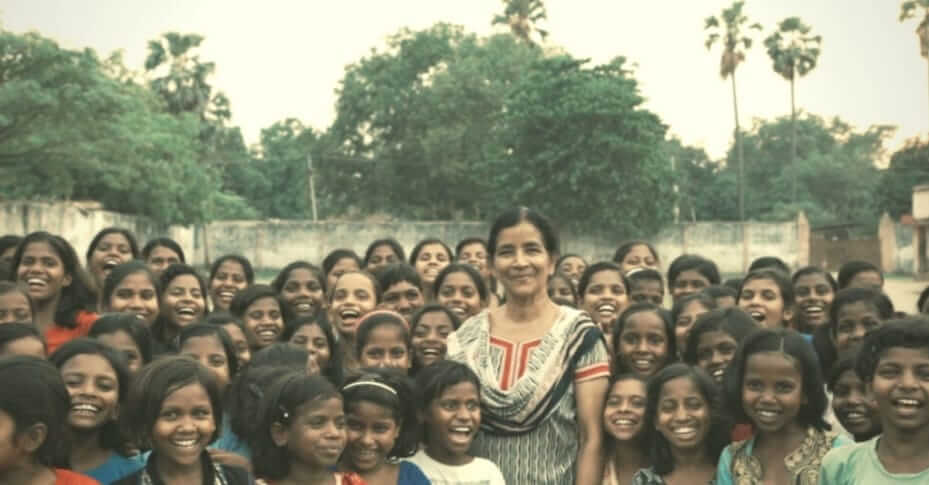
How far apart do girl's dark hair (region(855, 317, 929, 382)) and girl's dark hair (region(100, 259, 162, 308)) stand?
3.99 metres

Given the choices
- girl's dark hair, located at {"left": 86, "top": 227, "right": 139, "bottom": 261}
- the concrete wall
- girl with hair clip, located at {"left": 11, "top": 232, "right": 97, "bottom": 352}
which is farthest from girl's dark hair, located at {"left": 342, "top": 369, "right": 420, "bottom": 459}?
the concrete wall

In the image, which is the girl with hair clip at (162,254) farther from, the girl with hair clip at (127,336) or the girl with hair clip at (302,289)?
the girl with hair clip at (127,336)

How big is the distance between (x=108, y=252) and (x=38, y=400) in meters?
3.70

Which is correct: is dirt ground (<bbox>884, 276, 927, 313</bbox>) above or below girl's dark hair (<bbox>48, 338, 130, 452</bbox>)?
below

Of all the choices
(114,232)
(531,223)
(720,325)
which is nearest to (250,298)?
(114,232)

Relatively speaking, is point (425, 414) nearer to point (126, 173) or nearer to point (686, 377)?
point (686, 377)

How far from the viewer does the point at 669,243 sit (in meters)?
41.8

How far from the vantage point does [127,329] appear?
5.23 metres

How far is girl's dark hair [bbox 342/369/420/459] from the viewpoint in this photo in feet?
14.9

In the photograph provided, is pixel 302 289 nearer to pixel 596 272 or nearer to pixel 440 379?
pixel 596 272

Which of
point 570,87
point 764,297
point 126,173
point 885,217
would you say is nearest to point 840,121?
point 885,217

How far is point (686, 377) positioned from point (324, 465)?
5.18 feet

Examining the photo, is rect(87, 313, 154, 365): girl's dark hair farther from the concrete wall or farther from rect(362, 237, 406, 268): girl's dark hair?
the concrete wall

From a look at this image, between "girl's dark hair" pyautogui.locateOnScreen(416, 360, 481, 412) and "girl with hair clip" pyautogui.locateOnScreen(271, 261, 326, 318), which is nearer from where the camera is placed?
"girl's dark hair" pyautogui.locateOnScreen(416, 360, 481, 412)
